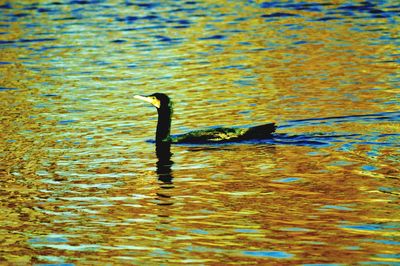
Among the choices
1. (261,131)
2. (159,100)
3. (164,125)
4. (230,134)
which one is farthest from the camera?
(159,100)

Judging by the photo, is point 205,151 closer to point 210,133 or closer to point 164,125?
point 210,133

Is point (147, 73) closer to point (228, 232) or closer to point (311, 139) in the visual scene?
point (311, 139)

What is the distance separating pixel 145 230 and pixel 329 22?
2979 centimetres

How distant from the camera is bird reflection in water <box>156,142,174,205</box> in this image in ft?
49.2

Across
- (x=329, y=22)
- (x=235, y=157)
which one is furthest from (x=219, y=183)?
(x=329, y=22)

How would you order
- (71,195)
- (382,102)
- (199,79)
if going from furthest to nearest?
(199,79) < (382,102) < (71,195)

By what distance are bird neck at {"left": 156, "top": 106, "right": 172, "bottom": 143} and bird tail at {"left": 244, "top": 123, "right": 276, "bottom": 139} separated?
1.75 meters

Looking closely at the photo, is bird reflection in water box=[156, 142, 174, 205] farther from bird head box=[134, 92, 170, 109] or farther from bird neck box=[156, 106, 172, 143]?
bird head box=[134, 92, 170, 109]

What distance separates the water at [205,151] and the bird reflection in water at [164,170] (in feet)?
0.11

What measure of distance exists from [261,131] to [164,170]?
2.70 m

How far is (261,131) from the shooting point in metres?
19.1

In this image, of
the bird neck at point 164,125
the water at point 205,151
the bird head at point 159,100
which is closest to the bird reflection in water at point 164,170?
the water at point 205,151


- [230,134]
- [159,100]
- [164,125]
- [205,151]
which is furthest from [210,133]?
[159,100]

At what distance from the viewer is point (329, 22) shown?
136 ft
